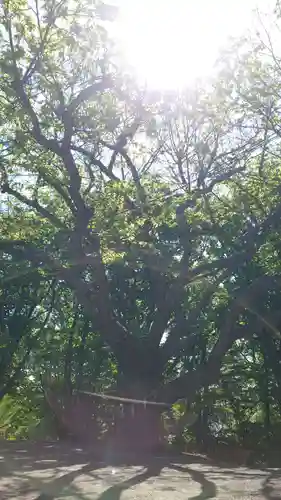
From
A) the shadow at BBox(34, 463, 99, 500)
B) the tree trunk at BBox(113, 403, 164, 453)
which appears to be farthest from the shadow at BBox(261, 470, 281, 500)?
the tree trunk at BBox(113, 403, 164, 453)

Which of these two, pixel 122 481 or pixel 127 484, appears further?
pixel 122 481

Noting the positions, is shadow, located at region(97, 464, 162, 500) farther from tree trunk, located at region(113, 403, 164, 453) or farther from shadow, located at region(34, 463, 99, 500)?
tree trunk, located at region(113, 403, 164, 453)

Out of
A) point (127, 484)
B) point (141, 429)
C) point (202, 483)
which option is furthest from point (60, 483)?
point (141, 429)

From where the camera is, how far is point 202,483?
34.3 feet

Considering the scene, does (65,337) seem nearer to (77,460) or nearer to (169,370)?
(169,370)

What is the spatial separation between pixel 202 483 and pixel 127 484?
1.34 m

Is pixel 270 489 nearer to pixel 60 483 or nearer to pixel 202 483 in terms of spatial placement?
pixel 202 483

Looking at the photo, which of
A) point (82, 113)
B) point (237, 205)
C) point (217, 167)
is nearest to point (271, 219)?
point (237, 205)

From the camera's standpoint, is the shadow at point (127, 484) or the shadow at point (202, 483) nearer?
the shadow at point (127, 484)

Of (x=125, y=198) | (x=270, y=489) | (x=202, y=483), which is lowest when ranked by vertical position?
(x=270, y=489)

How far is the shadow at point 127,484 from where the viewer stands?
863 cm

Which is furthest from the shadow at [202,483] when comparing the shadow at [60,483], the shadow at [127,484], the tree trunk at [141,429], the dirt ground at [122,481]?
the tree trunk at [141,429]

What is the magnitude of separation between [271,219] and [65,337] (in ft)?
33.5

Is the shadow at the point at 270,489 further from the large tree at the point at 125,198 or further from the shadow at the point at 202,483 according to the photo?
the large tree at the point at 125,198
